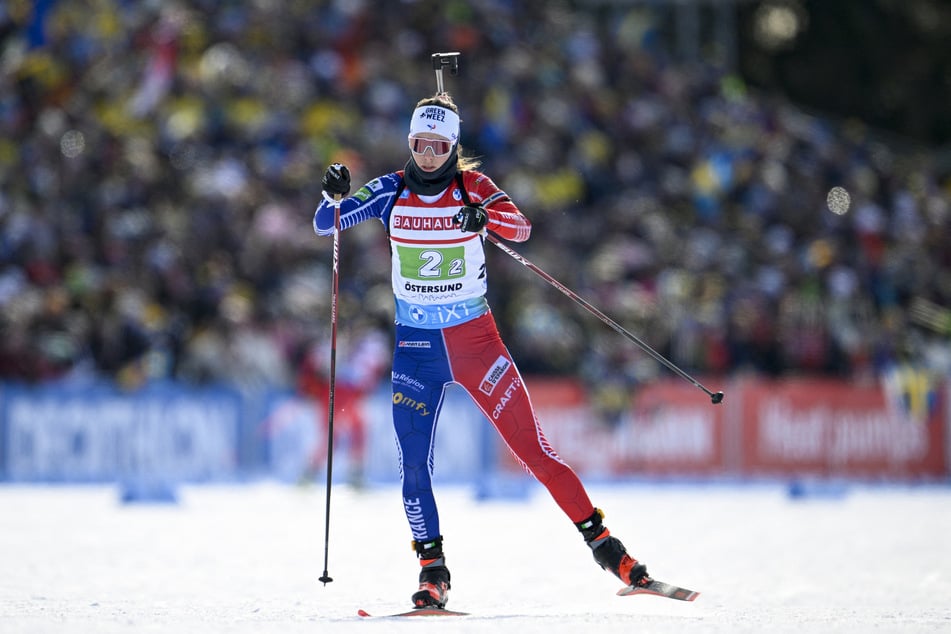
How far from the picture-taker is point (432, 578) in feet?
26.2

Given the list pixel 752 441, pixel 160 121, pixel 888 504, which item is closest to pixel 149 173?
pixel 160 121

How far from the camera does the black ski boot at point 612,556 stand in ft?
26.1

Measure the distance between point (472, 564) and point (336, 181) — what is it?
3.67 m

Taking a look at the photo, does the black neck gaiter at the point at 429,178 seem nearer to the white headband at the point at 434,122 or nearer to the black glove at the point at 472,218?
the white headband at the point at 434,122

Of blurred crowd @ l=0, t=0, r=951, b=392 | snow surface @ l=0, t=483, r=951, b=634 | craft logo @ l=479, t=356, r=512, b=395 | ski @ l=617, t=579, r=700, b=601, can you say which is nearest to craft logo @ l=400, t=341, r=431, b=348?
craft logo @ l=479, t=356, r=512, b=395

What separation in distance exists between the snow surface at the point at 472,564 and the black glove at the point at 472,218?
202 centimetres

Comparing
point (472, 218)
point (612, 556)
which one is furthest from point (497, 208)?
point (612, 556)

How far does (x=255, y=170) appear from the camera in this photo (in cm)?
2144

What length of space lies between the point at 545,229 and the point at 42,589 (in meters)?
13.8

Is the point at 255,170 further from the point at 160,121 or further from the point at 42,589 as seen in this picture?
the point at 42,589

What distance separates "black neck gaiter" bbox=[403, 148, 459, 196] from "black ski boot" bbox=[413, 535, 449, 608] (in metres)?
1.94

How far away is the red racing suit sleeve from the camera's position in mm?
8016

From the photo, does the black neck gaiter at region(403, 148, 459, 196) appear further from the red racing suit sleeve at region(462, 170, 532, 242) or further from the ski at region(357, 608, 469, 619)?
the ski at region(357, 608, 469, 619)

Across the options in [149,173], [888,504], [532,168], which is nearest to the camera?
[888,504]
